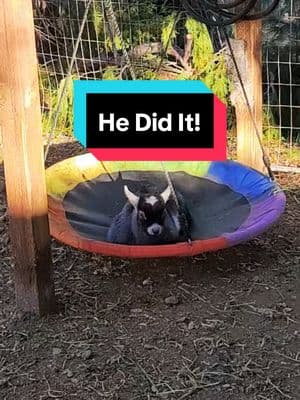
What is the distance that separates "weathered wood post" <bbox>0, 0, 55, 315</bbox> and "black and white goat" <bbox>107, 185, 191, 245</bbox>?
523 millimetres

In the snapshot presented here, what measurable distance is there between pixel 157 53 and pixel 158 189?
159 cm

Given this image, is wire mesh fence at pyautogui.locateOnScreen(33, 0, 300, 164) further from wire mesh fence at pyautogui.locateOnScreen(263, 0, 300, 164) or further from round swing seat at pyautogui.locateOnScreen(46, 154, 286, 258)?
round swing seat at pyautogui.locateOnScreen(46, 154, 286, 258)

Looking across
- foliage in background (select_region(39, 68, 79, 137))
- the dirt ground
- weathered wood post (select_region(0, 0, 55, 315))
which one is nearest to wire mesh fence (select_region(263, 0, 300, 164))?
foliage in background (select_region(39, 68, 79, 137))

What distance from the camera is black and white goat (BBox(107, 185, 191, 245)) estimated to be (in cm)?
287

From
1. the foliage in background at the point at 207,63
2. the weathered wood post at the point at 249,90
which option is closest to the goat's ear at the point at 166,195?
the weathered wood post at the point at 249,90

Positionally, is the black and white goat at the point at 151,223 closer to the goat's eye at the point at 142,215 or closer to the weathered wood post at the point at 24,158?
the goat's eye at the point at 142,215

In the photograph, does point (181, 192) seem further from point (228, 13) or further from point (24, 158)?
point (24, 158)

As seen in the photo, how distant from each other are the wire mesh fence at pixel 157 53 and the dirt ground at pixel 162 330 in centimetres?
150

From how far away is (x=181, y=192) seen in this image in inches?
128

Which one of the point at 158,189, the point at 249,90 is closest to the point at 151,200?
the point at 158,189

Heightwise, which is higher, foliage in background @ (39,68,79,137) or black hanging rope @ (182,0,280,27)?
black hanging rope @ (182,0,280,27)

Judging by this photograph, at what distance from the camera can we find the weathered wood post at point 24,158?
2.21m

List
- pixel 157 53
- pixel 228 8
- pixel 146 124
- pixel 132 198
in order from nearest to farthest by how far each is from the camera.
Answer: pixel 228 8 < pixel 132 198 < pixel 146 124 < pixel 157 53

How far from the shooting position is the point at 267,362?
2.19m
